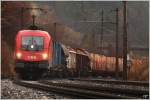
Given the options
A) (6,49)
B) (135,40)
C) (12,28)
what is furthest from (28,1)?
(135,40)

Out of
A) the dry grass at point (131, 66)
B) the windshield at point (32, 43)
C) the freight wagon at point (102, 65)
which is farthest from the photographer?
the freight wagon at point (102, 65)

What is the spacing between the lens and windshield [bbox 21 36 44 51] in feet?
76.4

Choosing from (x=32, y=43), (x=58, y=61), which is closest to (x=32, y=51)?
(x=32, y=43)

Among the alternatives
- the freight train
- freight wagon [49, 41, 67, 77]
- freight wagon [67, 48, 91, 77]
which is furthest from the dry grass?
freight wagon [49, 41, 67, 77]

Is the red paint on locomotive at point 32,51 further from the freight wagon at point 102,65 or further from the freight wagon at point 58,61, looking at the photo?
the freight wagon at point 102,65

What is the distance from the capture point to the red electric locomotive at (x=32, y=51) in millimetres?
23170

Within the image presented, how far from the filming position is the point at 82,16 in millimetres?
73750

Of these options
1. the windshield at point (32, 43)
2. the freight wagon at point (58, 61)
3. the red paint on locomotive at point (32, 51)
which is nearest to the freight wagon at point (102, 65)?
the freight wagon at point (58, 61)

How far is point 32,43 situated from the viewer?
920 inches

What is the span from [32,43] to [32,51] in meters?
0.43

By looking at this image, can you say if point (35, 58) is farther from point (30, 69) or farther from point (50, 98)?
point (50, 98)

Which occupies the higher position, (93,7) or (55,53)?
(93,7)

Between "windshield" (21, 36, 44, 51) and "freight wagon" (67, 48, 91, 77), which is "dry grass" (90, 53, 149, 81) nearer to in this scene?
"freight wagon" (67, 48, 91, 77)

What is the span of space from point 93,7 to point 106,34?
21.4 feet
